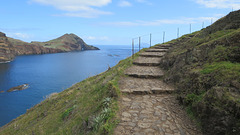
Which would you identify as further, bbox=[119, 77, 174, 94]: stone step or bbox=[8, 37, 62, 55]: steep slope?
bbox=[8, 37, 62, 55]: steep slope

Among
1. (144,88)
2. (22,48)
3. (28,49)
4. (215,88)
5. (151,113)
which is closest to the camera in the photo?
(215,88)

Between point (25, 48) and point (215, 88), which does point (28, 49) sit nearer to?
point (25, 48)

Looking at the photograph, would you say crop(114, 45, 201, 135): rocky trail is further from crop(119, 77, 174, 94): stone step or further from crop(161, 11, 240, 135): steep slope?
crop(161, 11, 240, 135): steep slope

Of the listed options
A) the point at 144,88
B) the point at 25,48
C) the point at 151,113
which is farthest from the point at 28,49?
the point at 151,113

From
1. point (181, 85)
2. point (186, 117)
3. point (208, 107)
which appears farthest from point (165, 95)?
point (208, 107)

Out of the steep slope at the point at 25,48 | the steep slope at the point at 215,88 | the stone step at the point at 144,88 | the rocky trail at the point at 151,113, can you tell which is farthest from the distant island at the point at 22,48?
the steep slope at the point at 215,88

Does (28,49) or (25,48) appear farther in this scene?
(28,49)

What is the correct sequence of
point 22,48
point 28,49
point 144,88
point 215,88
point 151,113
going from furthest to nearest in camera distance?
1. point 28,49
2. point 22,48
3. point 144,88
4. point 151,113
5. point 215,88

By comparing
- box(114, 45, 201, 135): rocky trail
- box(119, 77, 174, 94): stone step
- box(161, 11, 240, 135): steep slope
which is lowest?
box(114, 45, 201, 135): rocky trail

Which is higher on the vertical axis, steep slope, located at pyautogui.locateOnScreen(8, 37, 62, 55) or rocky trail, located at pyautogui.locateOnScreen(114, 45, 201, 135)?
steep slope, located at pyautogui.locateOnScreen(8, 37, 62, 55)

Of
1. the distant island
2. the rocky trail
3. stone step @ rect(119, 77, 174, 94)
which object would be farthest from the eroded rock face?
the rocky trail

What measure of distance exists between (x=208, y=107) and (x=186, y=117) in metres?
0.94

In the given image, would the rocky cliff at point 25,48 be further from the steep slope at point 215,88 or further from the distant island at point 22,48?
the steep slope at point 215,88

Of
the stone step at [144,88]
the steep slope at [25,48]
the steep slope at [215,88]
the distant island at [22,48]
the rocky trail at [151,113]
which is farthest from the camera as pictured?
the steep slope at [25,48]
